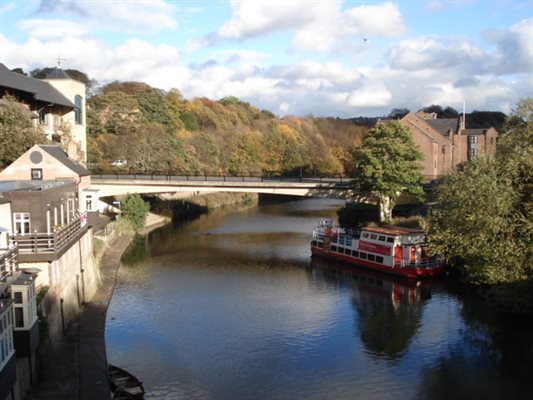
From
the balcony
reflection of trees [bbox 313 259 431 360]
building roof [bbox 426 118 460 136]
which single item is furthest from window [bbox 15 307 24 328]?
building roof [bbox 426 118 460 136]

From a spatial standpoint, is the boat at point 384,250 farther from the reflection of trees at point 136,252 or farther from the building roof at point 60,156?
the building roof at point 60,156

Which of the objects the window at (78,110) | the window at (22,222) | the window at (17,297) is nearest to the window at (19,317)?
the window at (17,297)

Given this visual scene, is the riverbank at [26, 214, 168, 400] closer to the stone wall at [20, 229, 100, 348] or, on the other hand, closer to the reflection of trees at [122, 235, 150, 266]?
the stone wall at [20, 229, 100, 348]

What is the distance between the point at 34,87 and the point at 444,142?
160 ft

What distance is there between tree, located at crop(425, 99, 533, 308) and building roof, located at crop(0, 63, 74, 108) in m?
33.1

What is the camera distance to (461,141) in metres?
77.3

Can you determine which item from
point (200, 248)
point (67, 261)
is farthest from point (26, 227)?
point (200, 248)

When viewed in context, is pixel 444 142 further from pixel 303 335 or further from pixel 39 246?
pixel 39 246

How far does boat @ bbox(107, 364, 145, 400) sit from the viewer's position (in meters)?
18.7

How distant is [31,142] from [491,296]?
2837 cm

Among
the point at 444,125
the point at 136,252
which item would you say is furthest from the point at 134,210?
the point at 444,125

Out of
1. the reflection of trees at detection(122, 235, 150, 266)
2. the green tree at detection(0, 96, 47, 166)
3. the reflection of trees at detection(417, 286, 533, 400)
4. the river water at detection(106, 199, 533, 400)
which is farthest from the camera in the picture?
the reflection of trees at detection(122, 235, 150, 266)

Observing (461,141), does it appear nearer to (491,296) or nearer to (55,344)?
(491,296)

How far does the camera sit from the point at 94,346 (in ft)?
74.6
